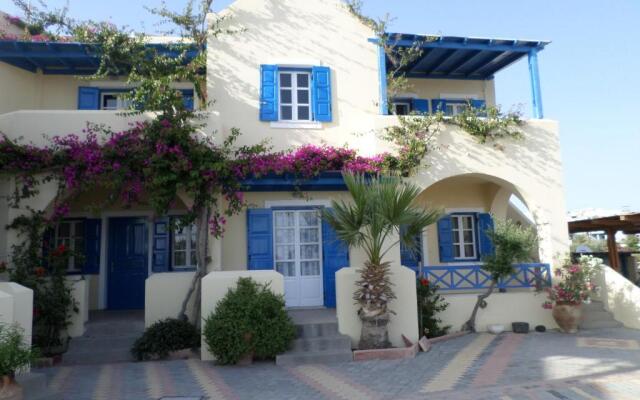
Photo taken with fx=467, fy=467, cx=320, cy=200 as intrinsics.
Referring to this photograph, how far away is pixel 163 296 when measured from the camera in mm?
8938

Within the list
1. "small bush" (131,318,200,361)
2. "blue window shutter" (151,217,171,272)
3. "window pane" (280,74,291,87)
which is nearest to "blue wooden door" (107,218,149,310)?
"blue window shutter" (151,217,171,272)

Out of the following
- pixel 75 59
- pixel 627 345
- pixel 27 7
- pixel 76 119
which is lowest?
pixel 627 345

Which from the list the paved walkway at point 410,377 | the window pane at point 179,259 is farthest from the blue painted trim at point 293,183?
the paved walkway at point 410,377

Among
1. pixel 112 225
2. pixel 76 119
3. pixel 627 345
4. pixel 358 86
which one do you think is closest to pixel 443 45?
pixel 358 86

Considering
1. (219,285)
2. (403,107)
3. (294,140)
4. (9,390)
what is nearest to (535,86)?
(403,107)

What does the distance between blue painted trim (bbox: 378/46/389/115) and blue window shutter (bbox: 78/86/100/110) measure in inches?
279

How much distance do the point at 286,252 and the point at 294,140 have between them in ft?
8.54

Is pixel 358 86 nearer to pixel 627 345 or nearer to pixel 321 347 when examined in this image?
pixel 321 347

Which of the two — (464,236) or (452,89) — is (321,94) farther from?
(464,236)

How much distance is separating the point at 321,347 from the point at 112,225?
641 cm

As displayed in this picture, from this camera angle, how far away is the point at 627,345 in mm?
8586

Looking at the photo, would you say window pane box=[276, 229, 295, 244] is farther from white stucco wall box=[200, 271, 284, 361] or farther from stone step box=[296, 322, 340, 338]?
stone step box=[296, 322, 340, 338]

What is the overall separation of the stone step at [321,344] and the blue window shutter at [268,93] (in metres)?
5.18

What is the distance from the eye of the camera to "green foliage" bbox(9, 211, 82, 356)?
8.40 metres
